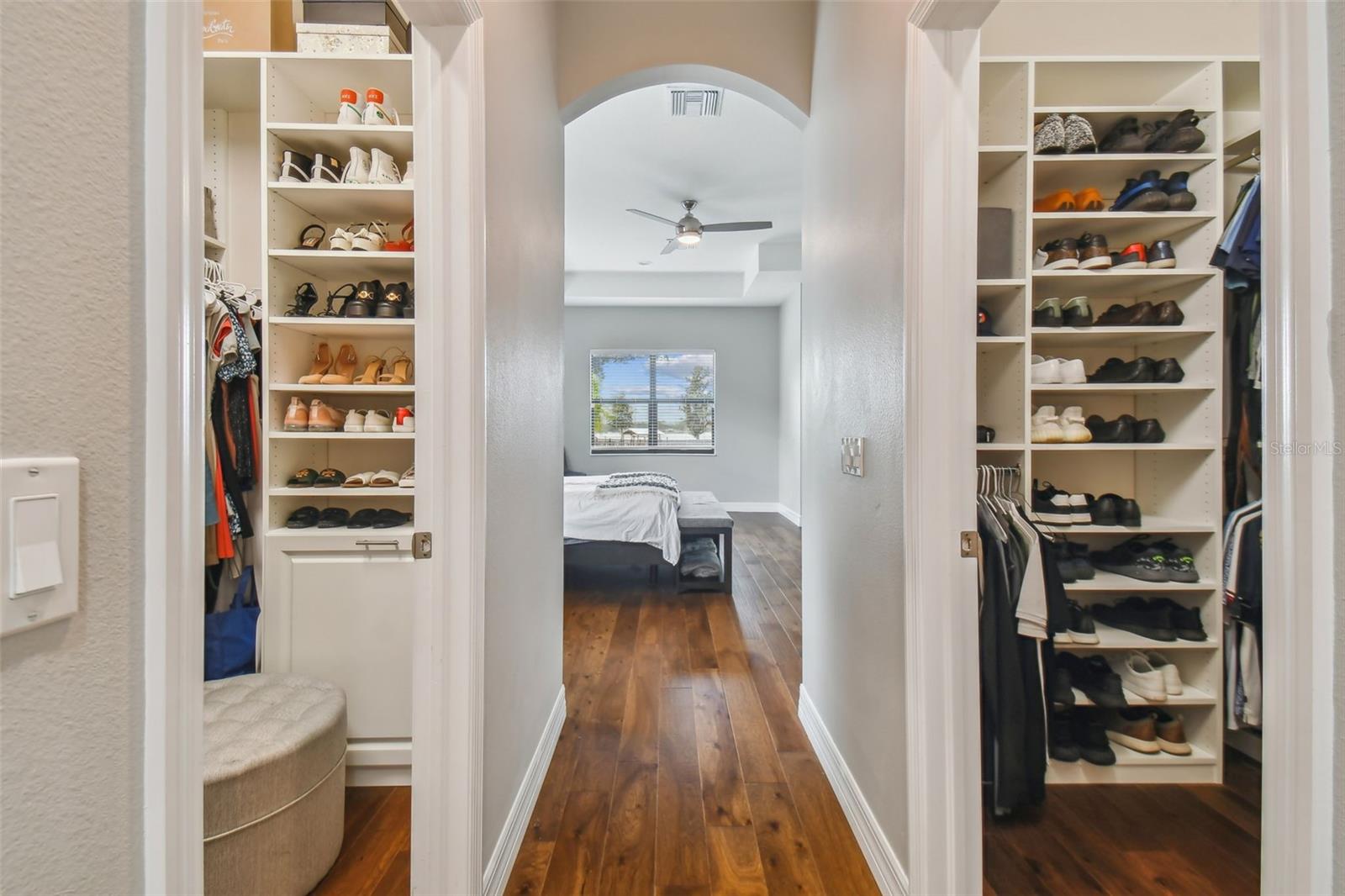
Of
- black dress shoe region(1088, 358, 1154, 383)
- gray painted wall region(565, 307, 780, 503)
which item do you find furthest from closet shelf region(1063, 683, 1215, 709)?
gray painted wall region(565, 307, 780, 503)

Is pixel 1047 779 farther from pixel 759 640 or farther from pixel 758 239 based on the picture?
pixel 758 239

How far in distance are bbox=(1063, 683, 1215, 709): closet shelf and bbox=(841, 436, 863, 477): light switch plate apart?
1001 mm

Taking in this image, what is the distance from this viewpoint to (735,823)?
1.66 metres

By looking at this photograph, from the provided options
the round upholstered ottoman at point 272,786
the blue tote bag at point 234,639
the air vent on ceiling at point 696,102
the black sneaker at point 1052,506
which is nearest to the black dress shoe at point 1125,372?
the black sneaker at point 1052,506

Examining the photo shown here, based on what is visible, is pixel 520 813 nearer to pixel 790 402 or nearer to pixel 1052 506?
pixel 1052 506

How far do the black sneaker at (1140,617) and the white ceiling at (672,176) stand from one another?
2340 millimetres

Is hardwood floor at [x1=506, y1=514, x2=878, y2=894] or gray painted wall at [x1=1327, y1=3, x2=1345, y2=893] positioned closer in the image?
gray painted wall at [x1=1327, y1=3, x2=1345, y2=893]

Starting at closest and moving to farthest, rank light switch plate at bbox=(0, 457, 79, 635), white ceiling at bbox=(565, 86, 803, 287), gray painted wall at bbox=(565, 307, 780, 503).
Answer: light switch plate at bbox=(0, 457, 79, 635), white ceiling at bbox=(565, 86, 803, 287), gray painted wall at bbox=(565, 307, 780, 503)

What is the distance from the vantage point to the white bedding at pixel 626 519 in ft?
12.6

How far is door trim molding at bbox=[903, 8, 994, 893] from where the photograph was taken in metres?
1.20

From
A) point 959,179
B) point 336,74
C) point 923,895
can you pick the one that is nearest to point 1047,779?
point 923,895

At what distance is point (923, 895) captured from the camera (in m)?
1.20

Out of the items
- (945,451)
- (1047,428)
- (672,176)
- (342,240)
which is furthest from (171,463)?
(672,176)

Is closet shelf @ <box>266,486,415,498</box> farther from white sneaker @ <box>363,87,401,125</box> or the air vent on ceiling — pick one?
the air vent on ceiling
